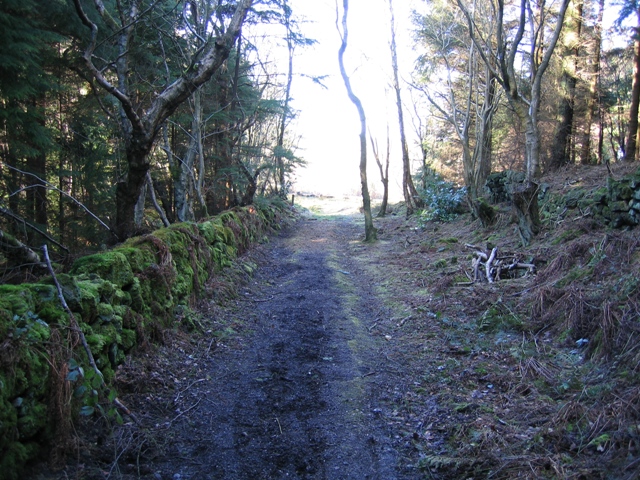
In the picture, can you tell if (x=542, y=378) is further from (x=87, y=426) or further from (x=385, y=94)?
(x=385, y=94)

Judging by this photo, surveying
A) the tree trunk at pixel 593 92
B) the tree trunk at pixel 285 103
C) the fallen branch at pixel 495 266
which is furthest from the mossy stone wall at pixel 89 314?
the tree trunk at pixel 593 92

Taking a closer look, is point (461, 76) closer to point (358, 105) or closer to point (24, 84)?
point (358, 105)

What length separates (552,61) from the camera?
647 inches

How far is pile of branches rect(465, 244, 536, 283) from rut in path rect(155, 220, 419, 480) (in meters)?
2.20

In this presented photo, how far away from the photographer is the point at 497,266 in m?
7.90

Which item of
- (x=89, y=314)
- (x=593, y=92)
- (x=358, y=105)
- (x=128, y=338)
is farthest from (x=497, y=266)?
(x=593, y=92)

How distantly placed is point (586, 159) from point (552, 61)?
4.24 meters

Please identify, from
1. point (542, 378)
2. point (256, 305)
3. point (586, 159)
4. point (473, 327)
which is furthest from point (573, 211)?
point (586, 159)

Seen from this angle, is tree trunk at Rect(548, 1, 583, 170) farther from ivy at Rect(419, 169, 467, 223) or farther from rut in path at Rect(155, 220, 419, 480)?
rut in path at Rect(155, 220, 419, 480)

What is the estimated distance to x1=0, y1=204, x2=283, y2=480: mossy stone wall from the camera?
2752 millimetres

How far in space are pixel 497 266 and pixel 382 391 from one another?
4483 mm

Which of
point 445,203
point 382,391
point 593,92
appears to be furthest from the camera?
point 445,203

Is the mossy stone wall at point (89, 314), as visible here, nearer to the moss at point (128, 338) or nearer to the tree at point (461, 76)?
the moss at point (128, 338)

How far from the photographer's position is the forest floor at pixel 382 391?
3.17m
